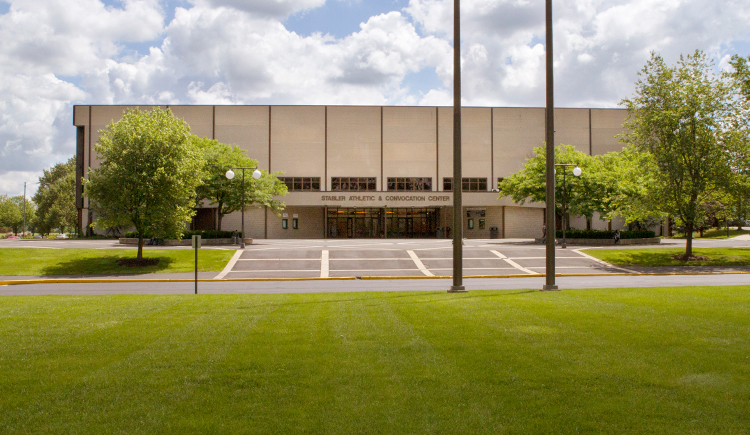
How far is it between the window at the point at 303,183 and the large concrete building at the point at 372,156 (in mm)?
116

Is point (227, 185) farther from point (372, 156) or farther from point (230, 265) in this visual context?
point (372, 156)

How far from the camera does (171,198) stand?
95.2 ft

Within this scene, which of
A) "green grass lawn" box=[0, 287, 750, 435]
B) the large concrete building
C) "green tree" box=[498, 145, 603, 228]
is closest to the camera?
"green grass lawn" box=[0, 287, 750, 435]

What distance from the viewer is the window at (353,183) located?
201 feet

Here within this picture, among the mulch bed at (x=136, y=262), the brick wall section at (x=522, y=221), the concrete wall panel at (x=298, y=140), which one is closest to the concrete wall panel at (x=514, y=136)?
Answer: the brick wall section at (x=522, y=221)

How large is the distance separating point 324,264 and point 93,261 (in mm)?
12880

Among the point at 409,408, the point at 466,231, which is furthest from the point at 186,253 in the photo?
the point at 466,231

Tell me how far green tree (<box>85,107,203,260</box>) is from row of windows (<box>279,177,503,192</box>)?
104 ft

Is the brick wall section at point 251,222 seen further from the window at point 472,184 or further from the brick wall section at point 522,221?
the brick wall section at point 522,221

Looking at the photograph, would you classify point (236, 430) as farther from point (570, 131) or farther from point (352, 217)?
point (570, 131)

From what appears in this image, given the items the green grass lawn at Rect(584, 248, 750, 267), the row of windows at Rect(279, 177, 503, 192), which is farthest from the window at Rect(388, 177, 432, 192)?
the green grass lawn at Rect(584, 248, 750, 267)

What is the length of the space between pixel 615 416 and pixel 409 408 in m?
1.74

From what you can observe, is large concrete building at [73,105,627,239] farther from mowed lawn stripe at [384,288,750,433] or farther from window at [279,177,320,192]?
mowed lawn stripe at [384,288,750,433]

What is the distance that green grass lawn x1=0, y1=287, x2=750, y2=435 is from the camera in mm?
4387
